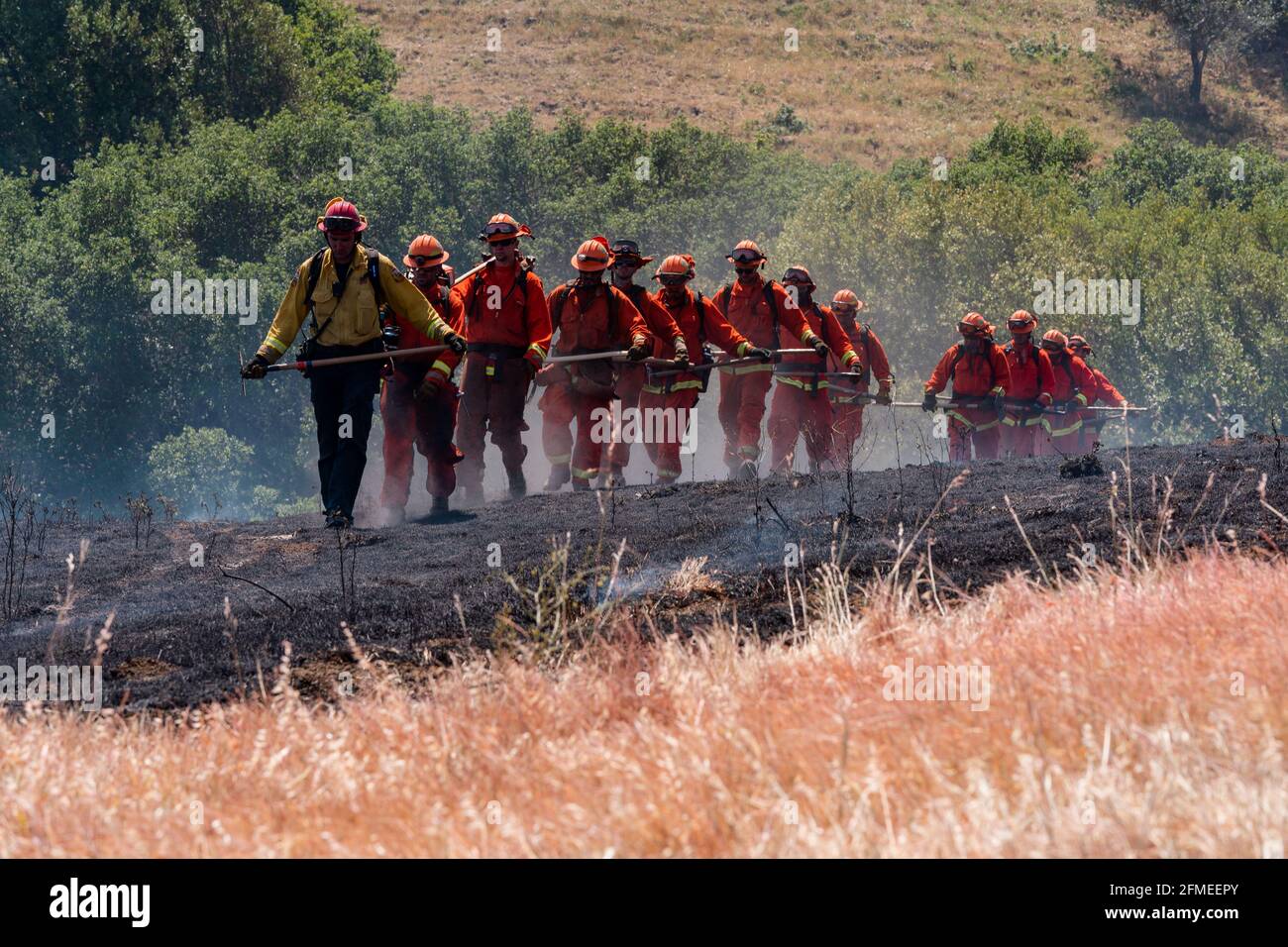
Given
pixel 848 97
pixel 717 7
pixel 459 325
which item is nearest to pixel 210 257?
pixel 459 325

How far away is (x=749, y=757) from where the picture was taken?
17.0 ft

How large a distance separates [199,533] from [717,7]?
66.9 metres

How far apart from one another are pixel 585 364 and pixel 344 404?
2.97 meters

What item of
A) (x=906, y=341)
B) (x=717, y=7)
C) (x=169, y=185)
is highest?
(x=717, y=7)

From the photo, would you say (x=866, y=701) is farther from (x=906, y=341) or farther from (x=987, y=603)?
(x=906, y=341)

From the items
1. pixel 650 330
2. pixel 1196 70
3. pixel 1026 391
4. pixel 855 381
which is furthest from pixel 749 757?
pixel 1196 70

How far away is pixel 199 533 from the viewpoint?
13.1 metres

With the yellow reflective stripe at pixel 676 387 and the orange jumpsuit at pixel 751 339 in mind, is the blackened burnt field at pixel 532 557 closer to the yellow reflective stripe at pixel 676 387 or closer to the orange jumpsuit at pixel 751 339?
the yellow reflective stripe at pixel 676 387

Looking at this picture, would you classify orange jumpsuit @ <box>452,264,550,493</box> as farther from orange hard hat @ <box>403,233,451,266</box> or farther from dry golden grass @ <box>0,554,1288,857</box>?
dry golden grass @ <box>0,554,1288,857</box>

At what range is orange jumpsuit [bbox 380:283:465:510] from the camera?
12.9 metres

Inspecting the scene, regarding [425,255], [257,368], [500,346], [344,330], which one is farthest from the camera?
[425,255]

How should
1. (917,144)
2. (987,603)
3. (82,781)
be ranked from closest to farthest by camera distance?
(82,781)
(987,603)
(917,144)

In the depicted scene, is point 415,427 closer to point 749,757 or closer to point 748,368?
point 748,368

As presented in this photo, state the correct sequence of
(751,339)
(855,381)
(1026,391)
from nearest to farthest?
1. (751,339)
2. (855,381)
3. (1026,391)
